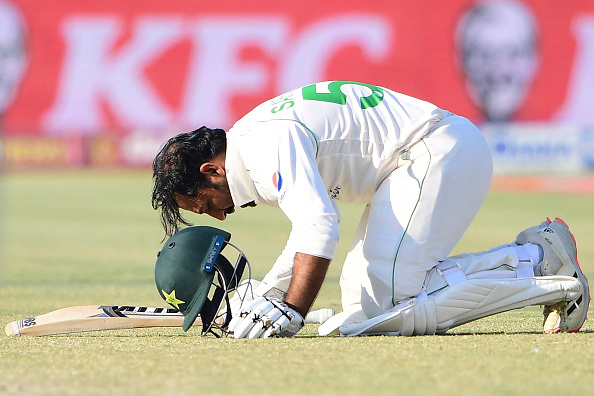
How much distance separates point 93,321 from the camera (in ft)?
12.0

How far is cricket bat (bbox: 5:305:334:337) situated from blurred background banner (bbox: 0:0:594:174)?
17.4 metres

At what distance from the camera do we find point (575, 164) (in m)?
19.2

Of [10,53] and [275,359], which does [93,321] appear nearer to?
[275,359]

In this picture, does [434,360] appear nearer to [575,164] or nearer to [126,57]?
[575,164]

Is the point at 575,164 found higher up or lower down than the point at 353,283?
lower down

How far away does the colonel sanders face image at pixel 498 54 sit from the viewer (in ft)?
70.5

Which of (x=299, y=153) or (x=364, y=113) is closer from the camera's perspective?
(x=299, y=153)

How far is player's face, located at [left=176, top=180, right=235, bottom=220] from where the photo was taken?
3.50 metres

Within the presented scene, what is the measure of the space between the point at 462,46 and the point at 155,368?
20312 millimetres

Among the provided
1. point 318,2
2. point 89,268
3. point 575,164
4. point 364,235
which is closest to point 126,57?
point 318,2

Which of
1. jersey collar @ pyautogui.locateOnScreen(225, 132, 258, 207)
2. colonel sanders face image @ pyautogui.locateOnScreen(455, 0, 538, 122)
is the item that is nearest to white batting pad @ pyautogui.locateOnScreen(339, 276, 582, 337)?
jersey collar @ pyautogui.locateOnScreen(225, 132, 258, 207)

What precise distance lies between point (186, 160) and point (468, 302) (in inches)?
45.2

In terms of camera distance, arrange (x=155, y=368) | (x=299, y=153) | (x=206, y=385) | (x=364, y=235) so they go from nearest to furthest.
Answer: (x=206, y=385) < (x=155, y=368) < (x=299, y=153) < (x=364, y=235)

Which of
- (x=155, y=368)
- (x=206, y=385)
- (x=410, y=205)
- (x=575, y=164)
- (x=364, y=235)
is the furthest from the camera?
(x=575, y=164)
